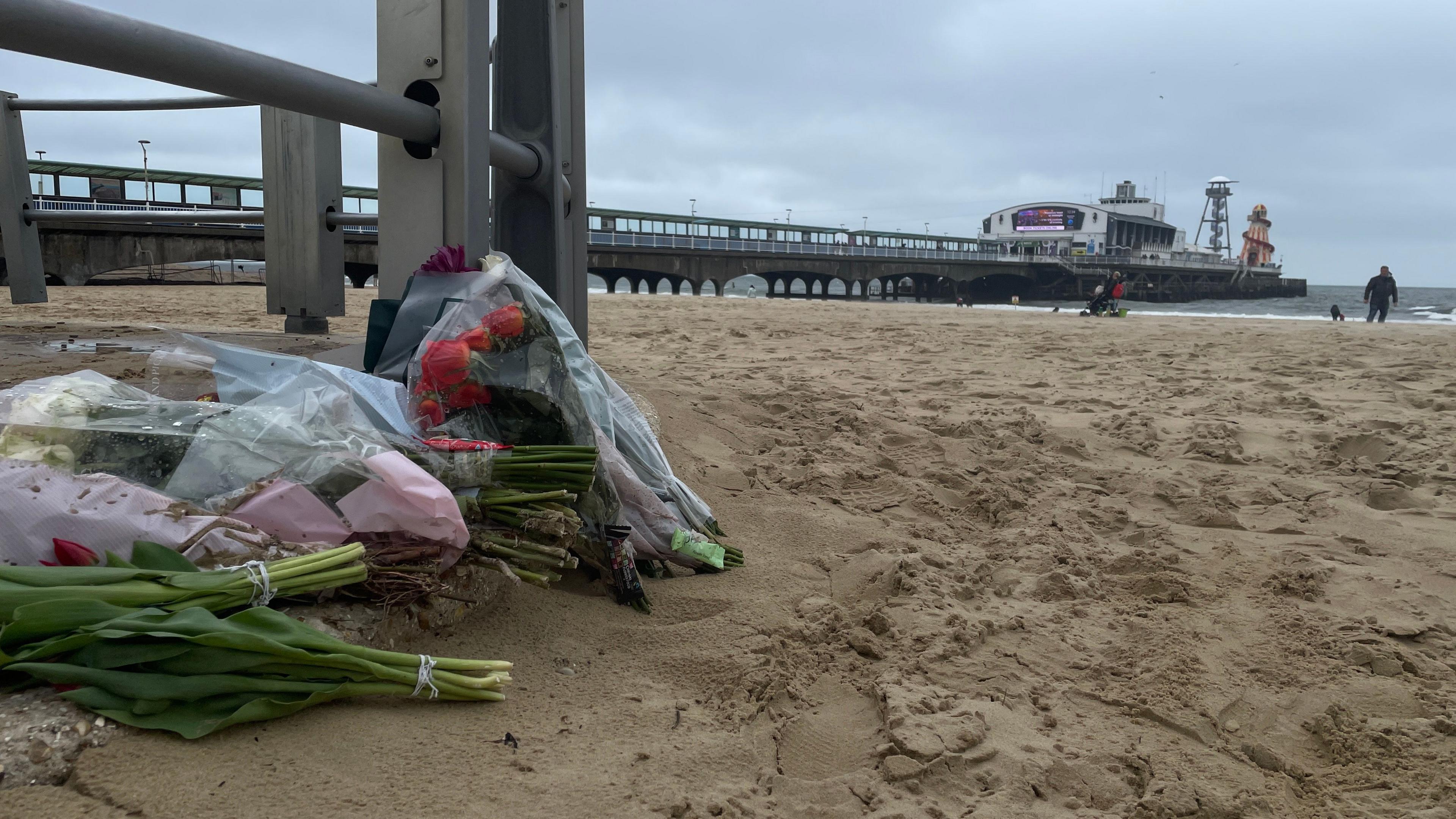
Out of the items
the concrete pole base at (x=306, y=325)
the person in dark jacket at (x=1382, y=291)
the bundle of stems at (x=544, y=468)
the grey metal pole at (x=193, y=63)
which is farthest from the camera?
the person in dark jacket at (x=1382, y=291)

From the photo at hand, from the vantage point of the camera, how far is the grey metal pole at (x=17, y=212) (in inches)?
179

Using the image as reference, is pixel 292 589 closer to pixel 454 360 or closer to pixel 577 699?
pixel 577 699

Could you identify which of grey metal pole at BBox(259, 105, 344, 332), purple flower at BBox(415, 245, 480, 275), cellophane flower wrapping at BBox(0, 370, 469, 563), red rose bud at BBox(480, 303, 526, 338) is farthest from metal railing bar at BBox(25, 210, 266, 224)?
cellophane flower wrapping at BBox(0, 370, 469, 563)

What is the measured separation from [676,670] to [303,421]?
939mm

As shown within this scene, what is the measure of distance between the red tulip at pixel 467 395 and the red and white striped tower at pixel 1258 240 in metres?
83.5

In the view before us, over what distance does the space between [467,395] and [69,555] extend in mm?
873

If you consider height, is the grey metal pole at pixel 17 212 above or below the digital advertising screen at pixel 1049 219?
below

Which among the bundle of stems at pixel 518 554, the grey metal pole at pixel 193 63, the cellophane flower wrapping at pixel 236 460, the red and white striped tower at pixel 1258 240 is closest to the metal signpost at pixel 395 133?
the grey metal pole at pixel 193 63

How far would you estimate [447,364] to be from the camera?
6.86ft

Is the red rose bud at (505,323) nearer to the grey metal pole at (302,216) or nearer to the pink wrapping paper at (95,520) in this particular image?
the pink wrapping paper at (95,520)

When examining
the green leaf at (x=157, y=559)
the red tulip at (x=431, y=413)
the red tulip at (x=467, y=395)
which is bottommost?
the green leaf at (x=157, y=559)

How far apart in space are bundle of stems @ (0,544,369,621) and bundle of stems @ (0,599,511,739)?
2cm

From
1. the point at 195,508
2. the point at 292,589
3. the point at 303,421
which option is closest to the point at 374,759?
the point at 292,589

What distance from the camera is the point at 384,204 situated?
8.41 feet
